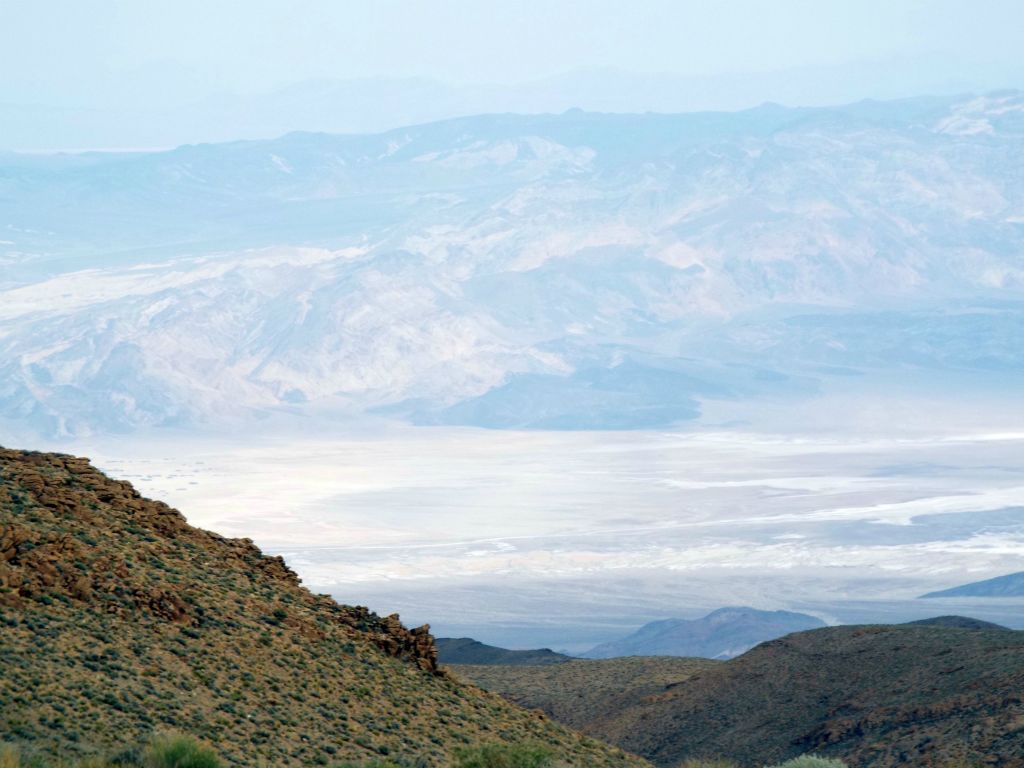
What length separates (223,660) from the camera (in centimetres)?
2897

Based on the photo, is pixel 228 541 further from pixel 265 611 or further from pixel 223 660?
pixel 223 660

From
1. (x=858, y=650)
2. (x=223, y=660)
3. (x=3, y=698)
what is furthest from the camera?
(x=858, y=650)

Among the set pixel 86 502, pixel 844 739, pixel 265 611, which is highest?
pixel 86 502

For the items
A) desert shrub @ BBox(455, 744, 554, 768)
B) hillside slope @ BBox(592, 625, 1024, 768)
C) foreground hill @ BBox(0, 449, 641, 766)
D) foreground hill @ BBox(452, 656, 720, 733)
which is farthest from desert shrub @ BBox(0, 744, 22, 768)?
foreground hill @ BBox(452, 656, 720, 733)

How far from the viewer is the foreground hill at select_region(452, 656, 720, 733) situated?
59.1 metres

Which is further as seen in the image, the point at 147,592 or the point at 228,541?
the point at 228,541

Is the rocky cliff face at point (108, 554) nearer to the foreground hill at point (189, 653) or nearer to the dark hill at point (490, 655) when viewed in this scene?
the foreground hill at point (189, 653)

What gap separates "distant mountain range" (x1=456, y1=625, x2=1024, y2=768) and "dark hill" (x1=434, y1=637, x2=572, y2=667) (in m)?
21.9

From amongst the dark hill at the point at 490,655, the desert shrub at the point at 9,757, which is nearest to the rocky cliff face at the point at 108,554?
the desert shrub at the point at 9,757

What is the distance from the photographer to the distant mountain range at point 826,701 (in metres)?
43.3

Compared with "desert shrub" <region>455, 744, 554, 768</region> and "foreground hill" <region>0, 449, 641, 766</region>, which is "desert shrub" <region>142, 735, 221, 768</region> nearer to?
"foreground hill" <region>0, 449, 641, 766</region>

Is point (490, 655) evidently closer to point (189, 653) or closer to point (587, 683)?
point (587, 683)

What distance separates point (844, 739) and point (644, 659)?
24.0 m

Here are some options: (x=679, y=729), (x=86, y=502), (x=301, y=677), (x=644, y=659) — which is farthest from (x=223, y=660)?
(x=644, y=659)
